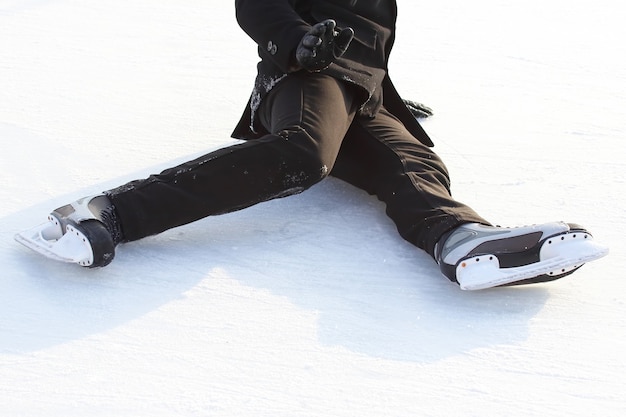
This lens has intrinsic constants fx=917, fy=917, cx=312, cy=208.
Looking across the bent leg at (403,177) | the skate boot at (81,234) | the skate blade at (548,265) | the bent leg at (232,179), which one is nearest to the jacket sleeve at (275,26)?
the bent leg at (232,179)

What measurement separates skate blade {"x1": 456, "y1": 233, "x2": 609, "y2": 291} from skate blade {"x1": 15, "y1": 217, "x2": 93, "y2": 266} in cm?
71

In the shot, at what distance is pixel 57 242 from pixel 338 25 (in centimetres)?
81

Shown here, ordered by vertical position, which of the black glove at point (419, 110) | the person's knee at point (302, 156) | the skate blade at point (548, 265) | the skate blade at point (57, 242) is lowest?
the black glove at point (419, 110)

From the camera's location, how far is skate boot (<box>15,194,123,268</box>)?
171 centimetres

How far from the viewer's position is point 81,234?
1723 millimetres

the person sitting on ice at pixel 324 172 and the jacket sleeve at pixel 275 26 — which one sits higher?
the jacket sleeve at pixel 275 26

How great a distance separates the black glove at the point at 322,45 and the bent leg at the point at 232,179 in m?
0.11

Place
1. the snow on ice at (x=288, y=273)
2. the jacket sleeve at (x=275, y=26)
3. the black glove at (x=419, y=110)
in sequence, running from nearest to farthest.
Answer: the snow on ice at (x=288, y=273) → the jacket sleeve at (x=275, y=26) → the black glove at (x=419, y=110)

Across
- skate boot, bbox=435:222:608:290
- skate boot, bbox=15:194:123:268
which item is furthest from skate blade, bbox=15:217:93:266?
skate boot, bbox=435:222:608:290

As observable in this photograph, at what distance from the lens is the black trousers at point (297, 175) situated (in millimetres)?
1817

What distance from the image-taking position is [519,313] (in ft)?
5.64

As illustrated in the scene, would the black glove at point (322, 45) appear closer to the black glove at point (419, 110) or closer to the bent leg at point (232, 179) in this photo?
the bent leg at point (232, 179)

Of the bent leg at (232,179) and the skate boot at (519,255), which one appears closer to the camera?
the skate boot at (519,255)

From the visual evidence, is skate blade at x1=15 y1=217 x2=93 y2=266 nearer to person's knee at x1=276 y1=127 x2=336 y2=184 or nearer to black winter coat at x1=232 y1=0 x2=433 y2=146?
person's knee at x1=276 y1=127 x2=336 y2=184
